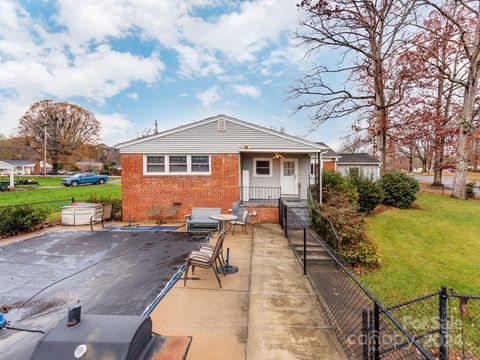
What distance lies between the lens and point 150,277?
5250mm

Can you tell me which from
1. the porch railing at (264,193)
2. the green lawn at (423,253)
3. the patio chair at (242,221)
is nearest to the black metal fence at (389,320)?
the green lawn at (423,253)

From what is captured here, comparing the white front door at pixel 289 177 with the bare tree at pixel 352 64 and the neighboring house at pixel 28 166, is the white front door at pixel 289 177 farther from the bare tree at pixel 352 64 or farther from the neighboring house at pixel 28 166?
the neighboring house at pixel 28 166

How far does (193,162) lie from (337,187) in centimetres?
704

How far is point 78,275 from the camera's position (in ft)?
17.6

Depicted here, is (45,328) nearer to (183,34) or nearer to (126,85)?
(183,34)

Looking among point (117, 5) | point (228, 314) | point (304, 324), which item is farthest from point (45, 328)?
point (117, 5)

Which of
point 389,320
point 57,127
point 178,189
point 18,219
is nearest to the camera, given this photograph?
point 389,320

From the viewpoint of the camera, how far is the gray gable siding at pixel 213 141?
11461 millimetres

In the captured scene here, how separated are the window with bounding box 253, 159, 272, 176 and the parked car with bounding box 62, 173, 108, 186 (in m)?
25.5

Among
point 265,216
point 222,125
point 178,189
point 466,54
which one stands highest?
point 466,54

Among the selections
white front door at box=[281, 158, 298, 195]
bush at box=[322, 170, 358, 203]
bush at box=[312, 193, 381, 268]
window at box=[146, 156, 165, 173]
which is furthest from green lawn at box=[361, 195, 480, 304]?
window at box=[146, 156, 165, 173]

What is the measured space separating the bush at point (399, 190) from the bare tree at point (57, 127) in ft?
159

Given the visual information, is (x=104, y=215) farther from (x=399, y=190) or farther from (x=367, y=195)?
(x=399, y=190)

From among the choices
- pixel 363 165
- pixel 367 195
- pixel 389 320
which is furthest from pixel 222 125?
pixel 363 165
